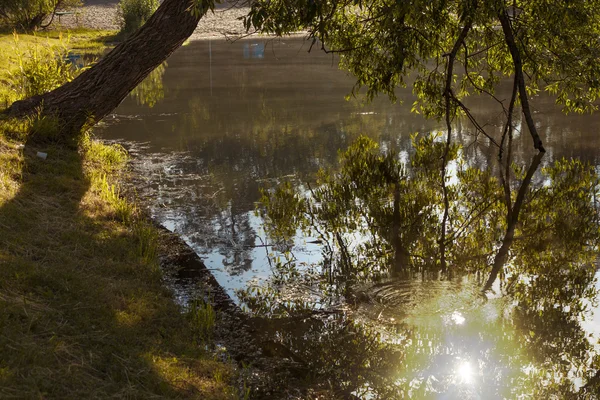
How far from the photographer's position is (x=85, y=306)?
4.86 meters

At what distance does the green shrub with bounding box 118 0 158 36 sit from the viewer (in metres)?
32.8

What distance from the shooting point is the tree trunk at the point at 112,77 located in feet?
30.0

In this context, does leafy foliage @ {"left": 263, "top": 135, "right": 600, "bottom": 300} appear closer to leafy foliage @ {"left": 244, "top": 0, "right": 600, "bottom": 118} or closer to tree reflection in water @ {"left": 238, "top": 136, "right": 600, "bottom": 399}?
tree reflection in water @ {"left": 238, "top": 136, "right": 600, "bottom": 399}

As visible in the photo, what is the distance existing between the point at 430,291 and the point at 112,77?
5249mm

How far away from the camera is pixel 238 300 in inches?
230

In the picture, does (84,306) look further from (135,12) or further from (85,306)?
(135,12)

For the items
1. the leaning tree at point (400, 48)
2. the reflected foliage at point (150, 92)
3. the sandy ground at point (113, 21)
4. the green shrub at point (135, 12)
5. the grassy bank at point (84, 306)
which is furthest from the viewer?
the sandy ground at point (113, 21)

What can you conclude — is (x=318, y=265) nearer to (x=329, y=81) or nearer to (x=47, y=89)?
(x=47, y=89)

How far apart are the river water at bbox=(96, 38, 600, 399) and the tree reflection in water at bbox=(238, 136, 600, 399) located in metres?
0.02

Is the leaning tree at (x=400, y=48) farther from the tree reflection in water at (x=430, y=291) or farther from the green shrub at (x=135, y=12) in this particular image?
the green shrub at (x=135, y=12)

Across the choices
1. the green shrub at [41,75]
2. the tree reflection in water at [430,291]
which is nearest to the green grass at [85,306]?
the tree reflection in water at [430,291]

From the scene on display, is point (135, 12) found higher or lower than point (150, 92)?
higher

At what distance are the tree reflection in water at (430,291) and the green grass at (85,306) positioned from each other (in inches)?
30.4

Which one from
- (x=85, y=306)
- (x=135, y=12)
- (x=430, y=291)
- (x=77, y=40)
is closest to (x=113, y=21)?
(x=135, y=12)
